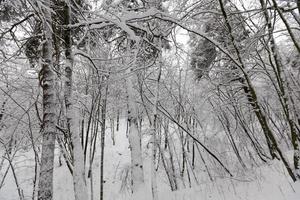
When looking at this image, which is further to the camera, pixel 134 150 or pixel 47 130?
pixel 134 150

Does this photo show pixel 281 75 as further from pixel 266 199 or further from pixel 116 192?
pixel 116 192

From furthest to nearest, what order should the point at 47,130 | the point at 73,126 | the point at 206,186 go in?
1. the point at 206,186
2. the point at 73,126
3. the point at 47,130

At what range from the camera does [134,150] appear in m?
8.59

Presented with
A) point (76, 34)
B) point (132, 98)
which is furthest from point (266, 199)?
point (132, 98)

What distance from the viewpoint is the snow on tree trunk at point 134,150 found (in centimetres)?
809

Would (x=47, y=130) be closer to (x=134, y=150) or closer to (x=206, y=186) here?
(x=206, y=186)

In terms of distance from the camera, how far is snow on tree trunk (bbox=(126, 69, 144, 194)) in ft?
26.5

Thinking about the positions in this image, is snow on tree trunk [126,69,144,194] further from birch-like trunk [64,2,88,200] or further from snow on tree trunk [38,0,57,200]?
snow on tree trunk [38,0,57,200]

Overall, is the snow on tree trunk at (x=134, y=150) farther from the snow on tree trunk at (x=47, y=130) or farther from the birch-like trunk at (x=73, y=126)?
the snow on tree trunk at (x=47, y=130)

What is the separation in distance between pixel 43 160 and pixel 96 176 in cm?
1318

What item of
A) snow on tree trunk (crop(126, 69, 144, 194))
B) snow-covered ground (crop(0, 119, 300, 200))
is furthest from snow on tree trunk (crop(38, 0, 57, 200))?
snow on tree trunk (crop(126, 69, 144, 194))

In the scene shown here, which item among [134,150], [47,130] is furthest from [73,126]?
[134,150]

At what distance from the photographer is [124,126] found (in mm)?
23953

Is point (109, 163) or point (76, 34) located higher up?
point (76, 34)
